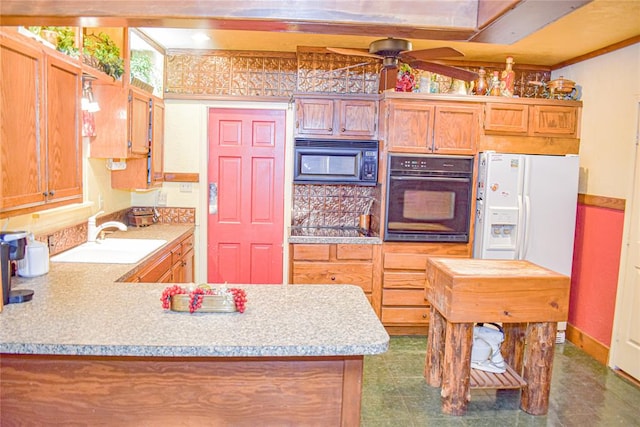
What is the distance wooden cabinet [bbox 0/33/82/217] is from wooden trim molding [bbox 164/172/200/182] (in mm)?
2036

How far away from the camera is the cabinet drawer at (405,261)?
4.26 metres

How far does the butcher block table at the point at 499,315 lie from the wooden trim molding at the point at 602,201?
4.00 feet

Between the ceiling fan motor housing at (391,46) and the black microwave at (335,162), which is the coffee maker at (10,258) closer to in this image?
the ceiling fan motor housing at (391,46)

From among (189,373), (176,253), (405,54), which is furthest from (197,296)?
(176,253)

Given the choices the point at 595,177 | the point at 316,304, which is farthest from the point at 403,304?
the point at 316,304

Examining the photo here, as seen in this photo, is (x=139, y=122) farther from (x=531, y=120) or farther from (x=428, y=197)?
(x=531, y=120)

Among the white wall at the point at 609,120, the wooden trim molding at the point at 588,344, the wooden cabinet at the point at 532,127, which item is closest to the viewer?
the white wall at the point at 609,120

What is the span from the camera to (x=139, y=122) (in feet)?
12.4

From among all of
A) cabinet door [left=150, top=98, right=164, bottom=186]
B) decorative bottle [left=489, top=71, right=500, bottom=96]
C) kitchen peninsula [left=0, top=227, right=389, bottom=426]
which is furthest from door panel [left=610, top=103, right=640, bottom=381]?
cabinet door [left=150, top=98, right=164, bottom=186]

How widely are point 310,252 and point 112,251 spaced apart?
159 cm

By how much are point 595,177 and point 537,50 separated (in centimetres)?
119

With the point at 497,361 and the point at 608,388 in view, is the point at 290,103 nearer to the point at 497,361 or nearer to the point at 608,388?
the point at 497,361

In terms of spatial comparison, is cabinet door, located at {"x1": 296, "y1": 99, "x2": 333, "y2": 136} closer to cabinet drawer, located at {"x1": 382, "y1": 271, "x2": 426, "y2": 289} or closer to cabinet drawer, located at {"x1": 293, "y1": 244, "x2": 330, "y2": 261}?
cabinet drawer, located at {"x1": 293, "y1": 244, "x2": 330, "y2": 261}

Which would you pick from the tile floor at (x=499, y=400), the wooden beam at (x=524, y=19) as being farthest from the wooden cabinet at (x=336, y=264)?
the wooden beam at (x=524, y=19)
